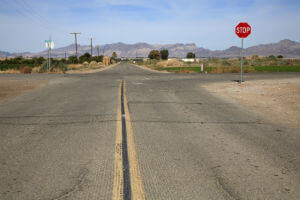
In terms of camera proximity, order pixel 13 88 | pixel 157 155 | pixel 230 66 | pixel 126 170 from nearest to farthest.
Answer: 1. pixel 126 170
2. pixel 157 155
3. pixel 13 88
4. pixel 230 66

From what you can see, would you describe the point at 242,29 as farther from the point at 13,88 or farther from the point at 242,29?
the point at 13,88

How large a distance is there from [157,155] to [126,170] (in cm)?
85

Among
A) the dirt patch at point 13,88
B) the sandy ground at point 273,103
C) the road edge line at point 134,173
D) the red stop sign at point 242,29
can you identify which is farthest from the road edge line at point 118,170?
the red stop sign at point 242,29

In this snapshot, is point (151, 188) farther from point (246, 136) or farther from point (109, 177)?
point (246, 136)

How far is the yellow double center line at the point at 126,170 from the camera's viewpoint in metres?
3.92

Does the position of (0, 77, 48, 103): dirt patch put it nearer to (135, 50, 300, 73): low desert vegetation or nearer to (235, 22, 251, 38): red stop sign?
(235, 22, 251, 38): red stop sign

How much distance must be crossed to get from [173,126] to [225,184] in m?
3.56

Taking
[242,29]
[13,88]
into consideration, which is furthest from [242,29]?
[13,88]

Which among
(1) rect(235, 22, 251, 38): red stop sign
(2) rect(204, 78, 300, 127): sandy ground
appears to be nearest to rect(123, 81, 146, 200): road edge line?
(2) rect(204, 78, 300, 127): sandy ground

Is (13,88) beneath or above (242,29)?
beneath

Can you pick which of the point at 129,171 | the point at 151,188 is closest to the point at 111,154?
the point at 129,171

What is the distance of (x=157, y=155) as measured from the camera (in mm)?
5395

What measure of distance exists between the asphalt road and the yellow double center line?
0.07 metres

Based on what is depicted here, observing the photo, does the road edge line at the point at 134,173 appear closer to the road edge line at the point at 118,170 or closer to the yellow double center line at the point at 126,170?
the yellow double center line at the point at 126,170
